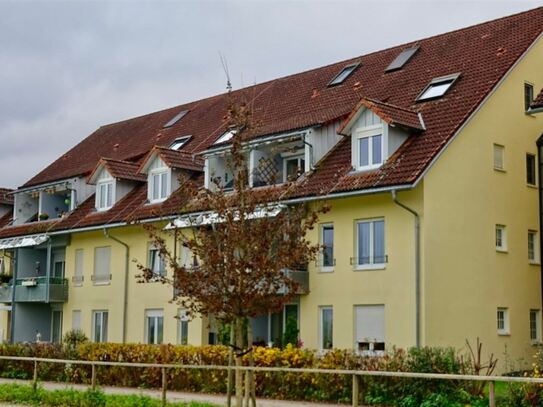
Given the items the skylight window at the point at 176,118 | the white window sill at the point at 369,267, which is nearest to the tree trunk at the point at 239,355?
the white window sill at the point at 369,267

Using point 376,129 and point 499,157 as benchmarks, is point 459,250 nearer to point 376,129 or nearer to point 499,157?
point 499,157

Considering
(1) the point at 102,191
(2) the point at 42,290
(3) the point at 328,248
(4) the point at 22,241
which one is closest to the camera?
(3) the point at 328,248

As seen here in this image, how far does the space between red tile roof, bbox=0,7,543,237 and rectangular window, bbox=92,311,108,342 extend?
357 centimetres

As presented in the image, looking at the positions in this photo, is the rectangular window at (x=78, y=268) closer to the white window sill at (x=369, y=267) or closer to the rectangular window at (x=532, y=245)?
the white window sill at (x=369, y=267)

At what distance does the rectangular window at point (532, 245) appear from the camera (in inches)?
1109

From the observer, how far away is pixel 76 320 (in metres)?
36.1

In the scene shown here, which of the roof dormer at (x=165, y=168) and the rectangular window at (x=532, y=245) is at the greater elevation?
the roof dormer at (x=165, y=168)

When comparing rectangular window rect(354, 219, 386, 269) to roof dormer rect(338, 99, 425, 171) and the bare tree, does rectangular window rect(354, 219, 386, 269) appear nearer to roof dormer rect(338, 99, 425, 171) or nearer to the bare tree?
roof dormer rect(338, 99, 425, 171)

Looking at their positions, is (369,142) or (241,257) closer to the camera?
(241,257)

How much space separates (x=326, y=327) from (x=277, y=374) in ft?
17.8

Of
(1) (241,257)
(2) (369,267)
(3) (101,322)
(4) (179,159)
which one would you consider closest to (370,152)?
(2) (369,267)

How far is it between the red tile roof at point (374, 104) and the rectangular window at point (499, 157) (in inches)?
74.1

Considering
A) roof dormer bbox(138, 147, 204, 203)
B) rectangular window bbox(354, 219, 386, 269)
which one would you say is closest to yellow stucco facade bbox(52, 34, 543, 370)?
rectangular window bbox(354, 219, 386, 269)

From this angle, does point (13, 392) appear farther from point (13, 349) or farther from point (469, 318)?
point (469, 318)
